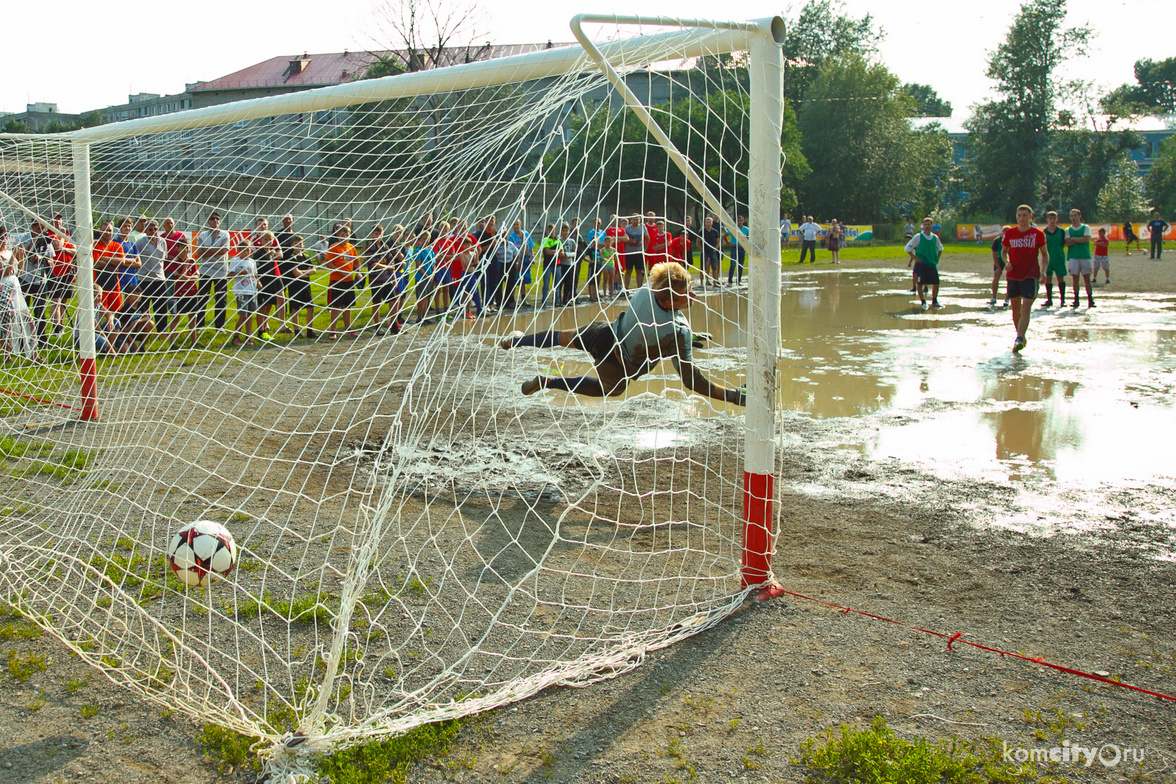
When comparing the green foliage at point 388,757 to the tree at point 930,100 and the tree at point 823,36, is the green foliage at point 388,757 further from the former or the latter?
the tree at point 930,100

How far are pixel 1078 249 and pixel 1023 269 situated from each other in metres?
5.35

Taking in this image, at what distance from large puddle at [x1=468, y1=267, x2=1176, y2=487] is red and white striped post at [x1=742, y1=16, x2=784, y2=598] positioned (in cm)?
18

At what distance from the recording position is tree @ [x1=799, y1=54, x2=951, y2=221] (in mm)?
53812

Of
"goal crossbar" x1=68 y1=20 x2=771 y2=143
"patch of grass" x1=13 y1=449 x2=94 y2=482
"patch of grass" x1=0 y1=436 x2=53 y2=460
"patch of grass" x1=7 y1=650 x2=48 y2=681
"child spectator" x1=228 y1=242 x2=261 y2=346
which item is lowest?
"patch of grass" x1=7 y1=650 x2=48 y2=681

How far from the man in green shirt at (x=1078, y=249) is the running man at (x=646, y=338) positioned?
11715mm

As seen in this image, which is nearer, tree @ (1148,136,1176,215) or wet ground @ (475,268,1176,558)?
wet ground @ (475,268,1176,558)

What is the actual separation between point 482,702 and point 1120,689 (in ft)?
7.73

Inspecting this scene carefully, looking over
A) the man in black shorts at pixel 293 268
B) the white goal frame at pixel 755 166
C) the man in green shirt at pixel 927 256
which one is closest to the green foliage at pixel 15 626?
the white goal frame at pixel 755 166

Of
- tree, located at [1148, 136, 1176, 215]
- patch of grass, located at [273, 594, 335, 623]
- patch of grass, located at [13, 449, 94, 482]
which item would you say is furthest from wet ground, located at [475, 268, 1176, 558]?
tree, located at [1148, 136, 1176, 215]

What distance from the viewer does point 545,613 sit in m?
3.69

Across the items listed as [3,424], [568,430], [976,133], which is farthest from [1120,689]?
[976,133]

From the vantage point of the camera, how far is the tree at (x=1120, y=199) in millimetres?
54219

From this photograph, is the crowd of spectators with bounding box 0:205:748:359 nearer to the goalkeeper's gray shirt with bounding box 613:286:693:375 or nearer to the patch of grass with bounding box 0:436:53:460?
the patch of grass with bounding box 0:436:53:460

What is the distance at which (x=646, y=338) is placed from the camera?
5.13 metres
